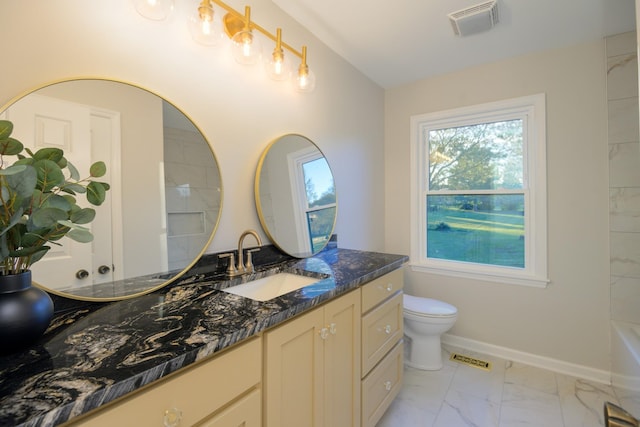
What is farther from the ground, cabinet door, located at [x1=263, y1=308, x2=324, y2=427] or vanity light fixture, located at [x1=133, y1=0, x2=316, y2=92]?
vanity light fixture, located at [x1=133, y1=0, x2=316, y2=92]

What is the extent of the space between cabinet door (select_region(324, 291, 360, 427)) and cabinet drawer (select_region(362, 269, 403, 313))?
8 centimetres

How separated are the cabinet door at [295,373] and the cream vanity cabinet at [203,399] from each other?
0.05m

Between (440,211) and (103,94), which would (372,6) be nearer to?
(103,94)

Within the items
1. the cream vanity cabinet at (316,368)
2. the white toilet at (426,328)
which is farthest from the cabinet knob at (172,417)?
the white toilet at (426,328)

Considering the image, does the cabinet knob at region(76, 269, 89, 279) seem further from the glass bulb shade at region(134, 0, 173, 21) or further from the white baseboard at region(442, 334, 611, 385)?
the white baseboard at region(442, 334, 611, 385)

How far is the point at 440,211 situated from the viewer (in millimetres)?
2799

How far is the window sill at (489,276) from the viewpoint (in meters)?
2.35

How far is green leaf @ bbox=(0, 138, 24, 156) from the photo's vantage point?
2.36 ft

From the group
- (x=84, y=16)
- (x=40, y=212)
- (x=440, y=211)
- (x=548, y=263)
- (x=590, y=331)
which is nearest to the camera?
(x=40, y=212)

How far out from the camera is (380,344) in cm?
162

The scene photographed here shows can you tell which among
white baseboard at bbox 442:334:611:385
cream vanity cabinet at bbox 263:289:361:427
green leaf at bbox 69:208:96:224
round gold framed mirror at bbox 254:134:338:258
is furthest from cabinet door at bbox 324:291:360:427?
white baseboard at bbox 442:334:611:385

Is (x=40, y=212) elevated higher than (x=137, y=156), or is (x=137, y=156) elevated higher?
(x=137, y=156)

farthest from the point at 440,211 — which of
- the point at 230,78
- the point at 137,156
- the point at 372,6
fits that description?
the point at 137,156

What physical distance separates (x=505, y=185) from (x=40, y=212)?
113 inches
